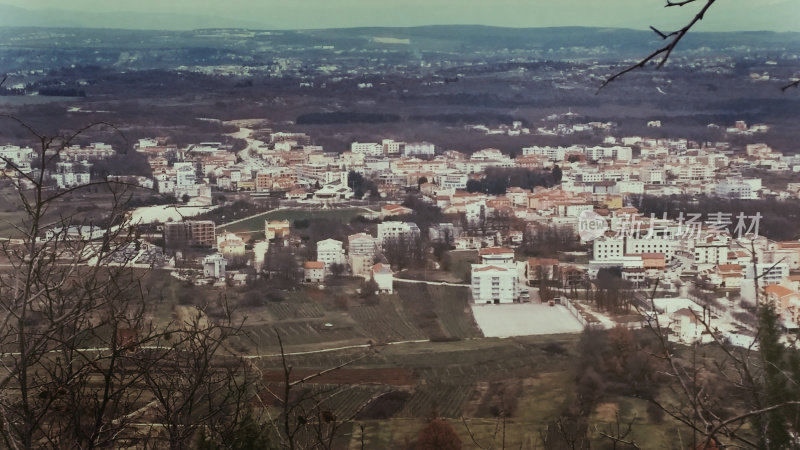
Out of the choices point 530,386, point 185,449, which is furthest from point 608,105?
point 185,449

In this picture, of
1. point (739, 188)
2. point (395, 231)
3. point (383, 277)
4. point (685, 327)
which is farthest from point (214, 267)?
point (739, 188)

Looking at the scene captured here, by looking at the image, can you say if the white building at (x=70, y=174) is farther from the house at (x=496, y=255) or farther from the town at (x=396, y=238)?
the house at (x=496, y=255)

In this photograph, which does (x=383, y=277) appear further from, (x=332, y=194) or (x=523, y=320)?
(x=332, y=194)

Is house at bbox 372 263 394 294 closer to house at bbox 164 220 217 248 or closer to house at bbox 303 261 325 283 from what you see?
house at bbox 303 261 325 283

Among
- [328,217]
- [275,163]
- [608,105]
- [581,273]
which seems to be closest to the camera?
[581,273]

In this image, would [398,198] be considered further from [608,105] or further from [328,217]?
[608,105]
